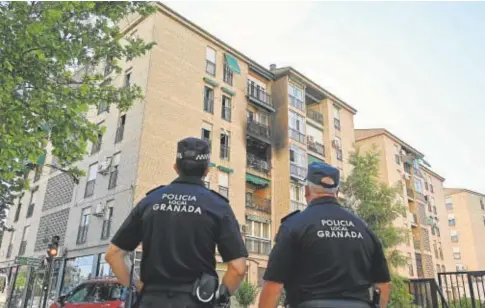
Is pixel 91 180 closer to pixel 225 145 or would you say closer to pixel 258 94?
pixel 225 145

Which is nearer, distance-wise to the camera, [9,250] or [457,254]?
[9,250]

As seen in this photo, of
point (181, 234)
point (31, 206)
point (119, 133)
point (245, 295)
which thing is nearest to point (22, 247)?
point (31, 206)

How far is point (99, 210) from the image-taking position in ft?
74.0

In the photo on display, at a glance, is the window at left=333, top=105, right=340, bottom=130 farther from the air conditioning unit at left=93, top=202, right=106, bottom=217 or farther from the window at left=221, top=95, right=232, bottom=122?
the air conditioning unit at left=93, top=202, right=106, bottom=217

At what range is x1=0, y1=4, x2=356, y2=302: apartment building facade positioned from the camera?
21.8 meters

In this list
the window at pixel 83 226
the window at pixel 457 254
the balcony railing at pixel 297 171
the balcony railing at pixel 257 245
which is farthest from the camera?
the window at pixel 457 254

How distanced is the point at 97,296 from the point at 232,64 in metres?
19.7

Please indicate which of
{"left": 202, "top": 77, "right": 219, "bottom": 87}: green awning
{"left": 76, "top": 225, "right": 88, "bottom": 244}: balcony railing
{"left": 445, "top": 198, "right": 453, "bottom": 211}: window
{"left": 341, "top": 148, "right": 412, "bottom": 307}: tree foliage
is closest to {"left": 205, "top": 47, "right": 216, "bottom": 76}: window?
{"left": 202, "top": 77, "right": 219, "bottom": 87}: green awning

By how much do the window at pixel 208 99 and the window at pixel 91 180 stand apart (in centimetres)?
751

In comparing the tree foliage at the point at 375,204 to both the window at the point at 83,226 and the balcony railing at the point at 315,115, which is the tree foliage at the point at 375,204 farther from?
the window at the point at 83,226

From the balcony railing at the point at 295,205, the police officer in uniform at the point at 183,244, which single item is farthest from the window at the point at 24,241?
the police officer in uniform at the point at 183,244

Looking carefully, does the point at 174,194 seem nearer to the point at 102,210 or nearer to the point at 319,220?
the point at 319,220

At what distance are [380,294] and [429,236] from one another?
147 feet

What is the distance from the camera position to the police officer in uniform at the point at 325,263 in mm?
2598
